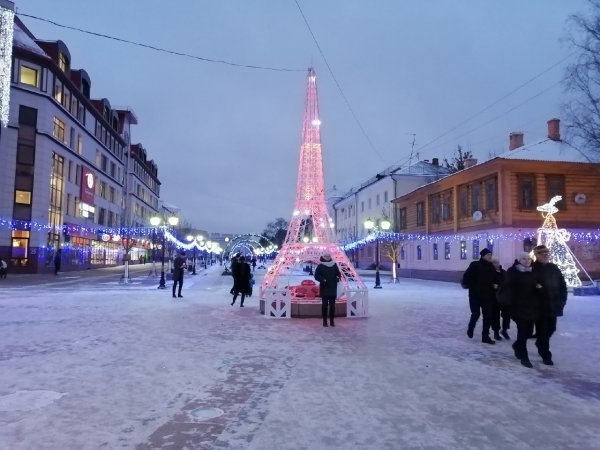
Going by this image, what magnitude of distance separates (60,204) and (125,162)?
2810 cm

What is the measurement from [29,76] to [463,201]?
35.3 metres

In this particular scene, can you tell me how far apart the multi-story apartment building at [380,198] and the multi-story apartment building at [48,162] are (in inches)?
1079

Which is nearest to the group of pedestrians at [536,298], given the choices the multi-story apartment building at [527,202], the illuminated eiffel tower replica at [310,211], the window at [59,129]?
the illuminated eiffel tower replica at [310,211]

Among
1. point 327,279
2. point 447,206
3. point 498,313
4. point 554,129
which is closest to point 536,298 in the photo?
point 498,313

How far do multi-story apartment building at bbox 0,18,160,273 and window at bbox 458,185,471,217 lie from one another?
1046 inches

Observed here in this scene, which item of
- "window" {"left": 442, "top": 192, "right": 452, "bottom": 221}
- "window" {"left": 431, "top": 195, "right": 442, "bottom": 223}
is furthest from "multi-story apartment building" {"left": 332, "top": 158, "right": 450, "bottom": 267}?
"window" {"left": 442, "top": 192, "right": 452, "bottom": 221}

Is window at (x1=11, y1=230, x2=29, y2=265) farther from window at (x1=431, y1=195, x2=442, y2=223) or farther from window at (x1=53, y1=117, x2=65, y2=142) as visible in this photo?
window at (x1=431, y1=195, x2=442, y2=223)

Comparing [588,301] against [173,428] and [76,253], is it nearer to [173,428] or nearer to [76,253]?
[173,428]

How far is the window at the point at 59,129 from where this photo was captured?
4244 centimetres

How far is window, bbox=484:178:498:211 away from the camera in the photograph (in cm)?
2988

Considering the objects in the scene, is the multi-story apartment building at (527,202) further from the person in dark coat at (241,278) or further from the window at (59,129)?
the window at (59,129)

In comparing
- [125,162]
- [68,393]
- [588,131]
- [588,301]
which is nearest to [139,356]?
[68,393]

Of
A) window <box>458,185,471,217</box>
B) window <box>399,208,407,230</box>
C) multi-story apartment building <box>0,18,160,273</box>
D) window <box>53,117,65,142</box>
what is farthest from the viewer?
window <box>399,208,407,230</box>

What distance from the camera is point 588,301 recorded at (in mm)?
18625
